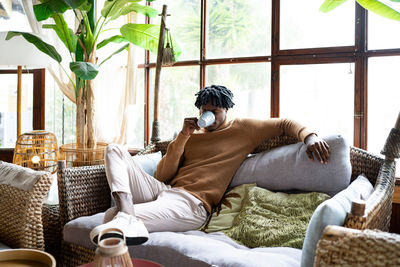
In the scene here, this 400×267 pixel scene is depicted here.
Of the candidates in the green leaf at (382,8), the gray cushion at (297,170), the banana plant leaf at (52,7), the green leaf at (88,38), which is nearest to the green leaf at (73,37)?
the green leaf at (88,38)

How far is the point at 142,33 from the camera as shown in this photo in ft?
9.28

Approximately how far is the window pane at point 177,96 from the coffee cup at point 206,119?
1.04 meters

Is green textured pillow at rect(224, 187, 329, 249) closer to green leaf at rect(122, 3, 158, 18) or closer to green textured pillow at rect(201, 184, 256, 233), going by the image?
green textured pillow at rect(201, 184, 256, 233)

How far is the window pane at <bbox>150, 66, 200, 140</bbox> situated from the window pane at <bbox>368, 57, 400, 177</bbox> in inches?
51.4

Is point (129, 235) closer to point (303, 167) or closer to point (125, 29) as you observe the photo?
point (303, 167)

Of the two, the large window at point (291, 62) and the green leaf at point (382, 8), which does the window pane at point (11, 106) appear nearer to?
the large window at point (291, 62)

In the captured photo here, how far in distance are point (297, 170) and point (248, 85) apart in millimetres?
1183

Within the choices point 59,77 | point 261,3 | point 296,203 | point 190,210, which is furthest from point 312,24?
point 59,77

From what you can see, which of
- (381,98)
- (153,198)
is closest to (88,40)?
(153,198)

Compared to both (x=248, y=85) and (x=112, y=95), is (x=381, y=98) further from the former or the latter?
(x=112, y=95)

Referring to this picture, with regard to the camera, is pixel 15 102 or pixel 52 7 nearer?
pixel 52 7

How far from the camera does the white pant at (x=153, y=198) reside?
1.66m

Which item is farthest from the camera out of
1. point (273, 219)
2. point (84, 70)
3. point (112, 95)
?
point (112, 95)

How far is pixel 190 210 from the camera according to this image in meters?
1.78
